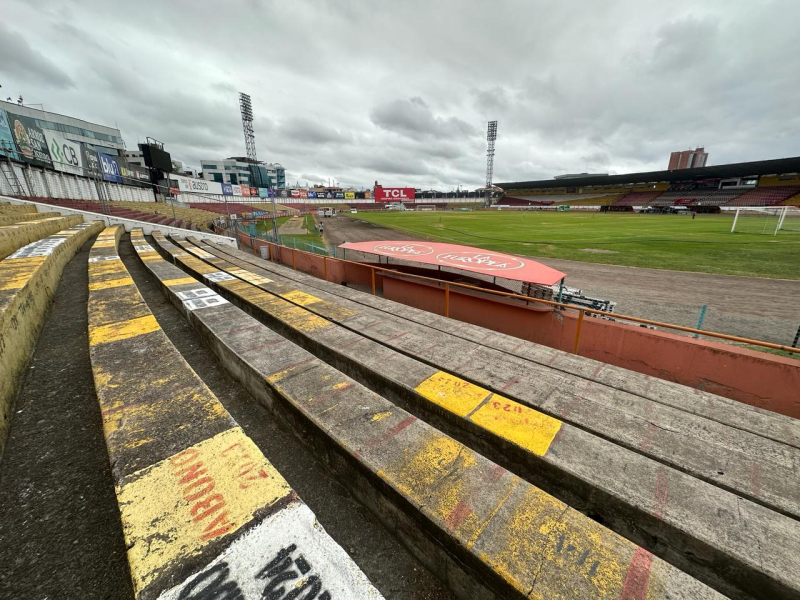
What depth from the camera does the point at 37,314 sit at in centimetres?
545

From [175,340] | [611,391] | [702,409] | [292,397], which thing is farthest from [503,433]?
[175,340]

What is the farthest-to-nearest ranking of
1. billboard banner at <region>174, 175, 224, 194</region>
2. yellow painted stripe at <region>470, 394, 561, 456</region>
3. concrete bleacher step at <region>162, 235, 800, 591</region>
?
billboard banner at <region>174, 175, 224, 194</region>, yellow painted stripe at <region>470, 394, 561, 456</region>, concrete bleacher step at <region>162, 235, 800, 591</region>

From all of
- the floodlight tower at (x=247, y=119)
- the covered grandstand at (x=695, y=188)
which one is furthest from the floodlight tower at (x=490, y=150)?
the floodlight tower at (x=247, y=119)

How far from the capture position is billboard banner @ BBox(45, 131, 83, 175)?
1167 inches

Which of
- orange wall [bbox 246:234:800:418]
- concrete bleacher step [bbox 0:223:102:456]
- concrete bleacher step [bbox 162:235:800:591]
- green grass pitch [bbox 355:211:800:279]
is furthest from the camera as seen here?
green grass pitch [bbox 355:211:800:279]

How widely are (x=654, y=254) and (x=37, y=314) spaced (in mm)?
29863

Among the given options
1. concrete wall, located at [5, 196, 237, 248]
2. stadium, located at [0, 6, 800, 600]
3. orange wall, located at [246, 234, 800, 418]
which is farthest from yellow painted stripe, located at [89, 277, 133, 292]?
concrete wall, located at [5, 196, 237, 248]

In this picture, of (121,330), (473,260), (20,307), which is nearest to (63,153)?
(20,307)

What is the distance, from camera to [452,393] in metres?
3.82

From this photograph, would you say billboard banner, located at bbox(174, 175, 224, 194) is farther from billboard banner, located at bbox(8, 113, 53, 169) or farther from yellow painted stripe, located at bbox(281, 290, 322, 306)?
yellow painted stripe, located at bbox(281, 290, 322, 306)

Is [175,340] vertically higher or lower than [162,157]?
lower

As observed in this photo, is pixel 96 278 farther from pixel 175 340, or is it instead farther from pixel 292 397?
pixel 292 397

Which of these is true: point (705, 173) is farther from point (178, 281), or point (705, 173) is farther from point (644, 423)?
point (178, 281)

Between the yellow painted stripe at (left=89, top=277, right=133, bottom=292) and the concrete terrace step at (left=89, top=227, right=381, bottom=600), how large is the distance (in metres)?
4.62
